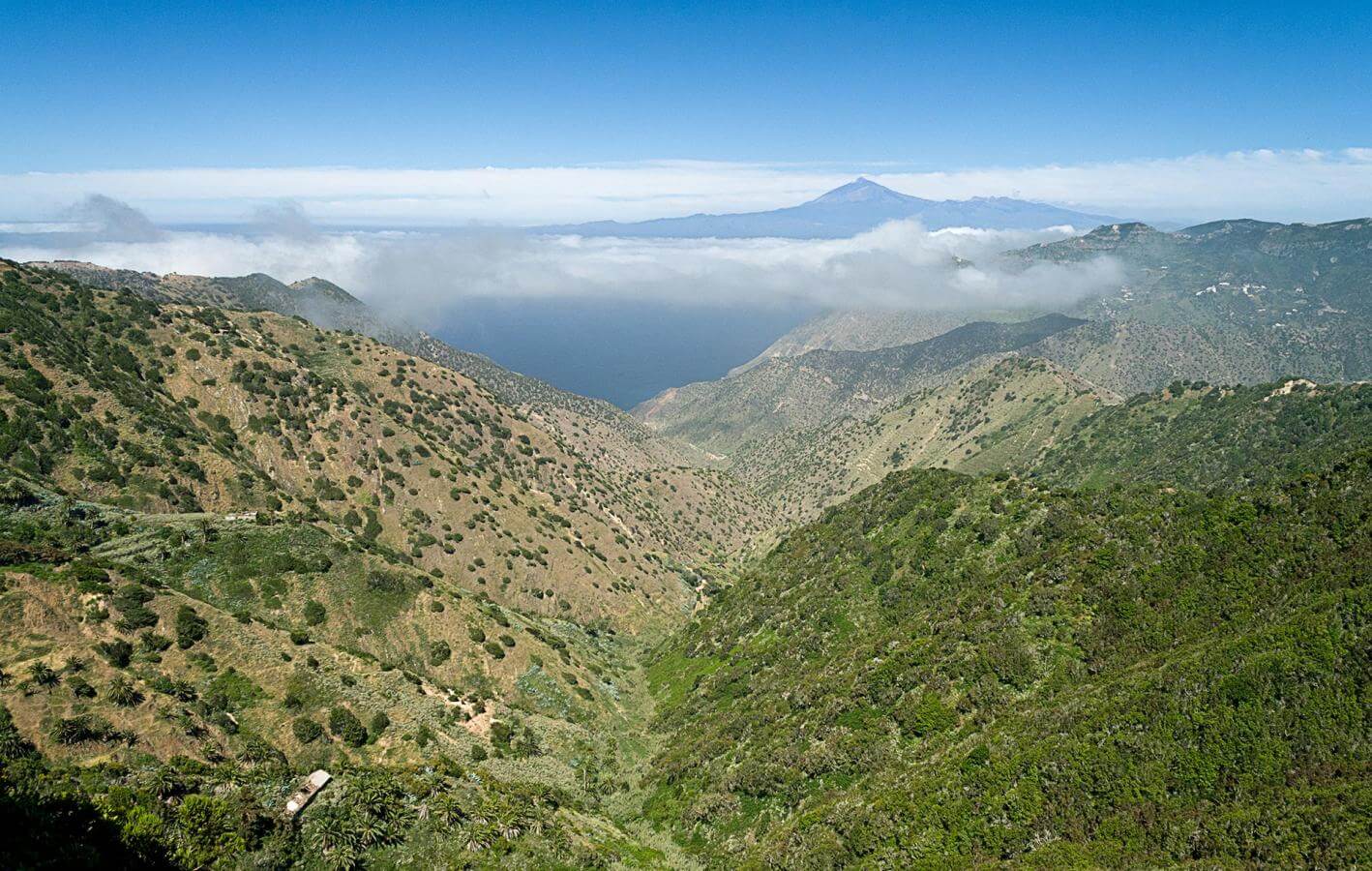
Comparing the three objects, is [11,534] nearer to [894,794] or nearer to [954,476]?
[894,794]

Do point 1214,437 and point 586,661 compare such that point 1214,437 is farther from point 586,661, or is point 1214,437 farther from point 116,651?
point 116,651

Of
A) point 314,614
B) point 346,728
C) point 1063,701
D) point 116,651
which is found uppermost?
point 116,651

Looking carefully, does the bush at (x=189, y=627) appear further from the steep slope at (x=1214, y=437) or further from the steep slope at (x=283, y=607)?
the steep slope at (x=1214, y=437)

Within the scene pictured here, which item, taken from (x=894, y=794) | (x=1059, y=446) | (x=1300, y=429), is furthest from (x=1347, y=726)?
(x=1059, y=446)

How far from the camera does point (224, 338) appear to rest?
346 ft

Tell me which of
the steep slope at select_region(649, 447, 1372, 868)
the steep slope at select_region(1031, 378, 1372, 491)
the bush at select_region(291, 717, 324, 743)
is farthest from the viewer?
the steep slope at select_region(1031, 378, 1372, 491)

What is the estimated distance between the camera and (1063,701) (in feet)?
124

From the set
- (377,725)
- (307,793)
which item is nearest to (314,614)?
(377,725)

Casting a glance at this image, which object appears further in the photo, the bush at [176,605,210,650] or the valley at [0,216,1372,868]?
the bush at [176,605,210,650]

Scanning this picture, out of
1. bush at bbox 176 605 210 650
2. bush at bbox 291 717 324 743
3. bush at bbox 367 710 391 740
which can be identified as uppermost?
bush at bbox 176 605 210 650

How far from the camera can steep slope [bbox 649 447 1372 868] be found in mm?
27719

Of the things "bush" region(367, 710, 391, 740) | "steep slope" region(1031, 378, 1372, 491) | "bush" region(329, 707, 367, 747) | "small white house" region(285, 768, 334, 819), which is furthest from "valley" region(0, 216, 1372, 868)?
"steep slope" region(1031, 378, 1372, 491)

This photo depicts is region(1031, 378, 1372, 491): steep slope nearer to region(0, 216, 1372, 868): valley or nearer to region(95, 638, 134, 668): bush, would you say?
region(0, 216, 1372, 868): valley

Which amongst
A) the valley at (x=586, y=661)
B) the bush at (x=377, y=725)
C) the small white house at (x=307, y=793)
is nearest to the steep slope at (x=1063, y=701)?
the valley at (x=586, y=661)
